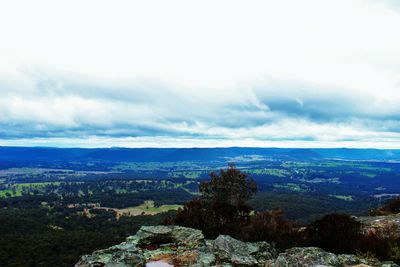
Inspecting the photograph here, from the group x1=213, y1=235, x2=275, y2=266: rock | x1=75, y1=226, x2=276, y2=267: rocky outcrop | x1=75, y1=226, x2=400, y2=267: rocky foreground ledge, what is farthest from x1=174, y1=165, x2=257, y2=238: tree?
x1=213, y1=235, x2=275, y2=266: rock

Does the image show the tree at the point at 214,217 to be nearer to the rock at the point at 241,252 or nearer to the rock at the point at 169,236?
the rock at the point at 169,236

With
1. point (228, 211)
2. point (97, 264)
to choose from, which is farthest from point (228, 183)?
point (97, 264)

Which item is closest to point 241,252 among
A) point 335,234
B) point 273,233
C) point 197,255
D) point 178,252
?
point 197,255

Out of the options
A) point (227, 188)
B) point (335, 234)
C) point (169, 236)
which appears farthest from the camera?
point (227, 188)

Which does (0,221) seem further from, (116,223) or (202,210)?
(202,210)

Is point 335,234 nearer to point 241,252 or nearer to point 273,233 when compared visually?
point 273,233

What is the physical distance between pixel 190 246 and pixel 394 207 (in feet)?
77.9

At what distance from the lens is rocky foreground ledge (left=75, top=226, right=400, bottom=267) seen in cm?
1495

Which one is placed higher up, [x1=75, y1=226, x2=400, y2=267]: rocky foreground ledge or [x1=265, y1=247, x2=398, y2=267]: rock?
[x1=265, y1=247, x2=398, y2=267]: rock

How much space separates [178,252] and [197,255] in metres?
2.12

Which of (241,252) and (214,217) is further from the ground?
(241,252)

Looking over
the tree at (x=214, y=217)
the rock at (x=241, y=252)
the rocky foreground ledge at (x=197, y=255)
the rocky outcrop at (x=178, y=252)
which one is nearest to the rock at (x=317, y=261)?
the rocky foreground ledge at (x=197, y=255)

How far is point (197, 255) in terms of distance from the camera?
17031 millimetres

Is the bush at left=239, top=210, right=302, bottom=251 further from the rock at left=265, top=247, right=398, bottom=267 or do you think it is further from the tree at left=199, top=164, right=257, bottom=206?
the tree at left=199, top=164, right=257, bottom=206
